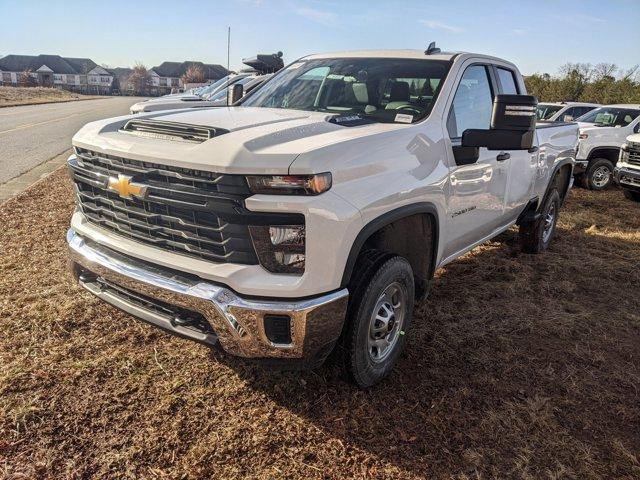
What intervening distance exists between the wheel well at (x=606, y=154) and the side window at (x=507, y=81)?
754 cm

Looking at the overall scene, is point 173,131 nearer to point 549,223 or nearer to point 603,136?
point 549,223

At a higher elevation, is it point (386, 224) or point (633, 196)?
point (386, 224)

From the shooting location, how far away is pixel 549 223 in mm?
6117

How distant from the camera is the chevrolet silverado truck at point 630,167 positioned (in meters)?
9.23

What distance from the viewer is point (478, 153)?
3.48m

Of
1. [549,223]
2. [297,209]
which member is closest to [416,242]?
[297,209]

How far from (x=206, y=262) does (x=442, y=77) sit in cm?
222

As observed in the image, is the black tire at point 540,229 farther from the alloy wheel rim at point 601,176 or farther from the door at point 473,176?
the alloy wheel rim at point 601,176

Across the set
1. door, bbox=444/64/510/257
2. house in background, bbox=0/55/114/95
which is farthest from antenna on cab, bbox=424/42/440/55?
house in background, bbox=0/55/114/95

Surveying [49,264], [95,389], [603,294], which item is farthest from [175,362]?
[603,294]

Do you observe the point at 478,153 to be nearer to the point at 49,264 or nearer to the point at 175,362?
the point at 175,362

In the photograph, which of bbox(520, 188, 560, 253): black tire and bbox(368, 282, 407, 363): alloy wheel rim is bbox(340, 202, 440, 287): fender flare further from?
bbox(520, 188, 560, 253): black tire

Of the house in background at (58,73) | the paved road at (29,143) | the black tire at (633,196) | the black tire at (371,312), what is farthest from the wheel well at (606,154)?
the house in background at (58,73)

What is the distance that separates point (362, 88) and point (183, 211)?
196 cm
